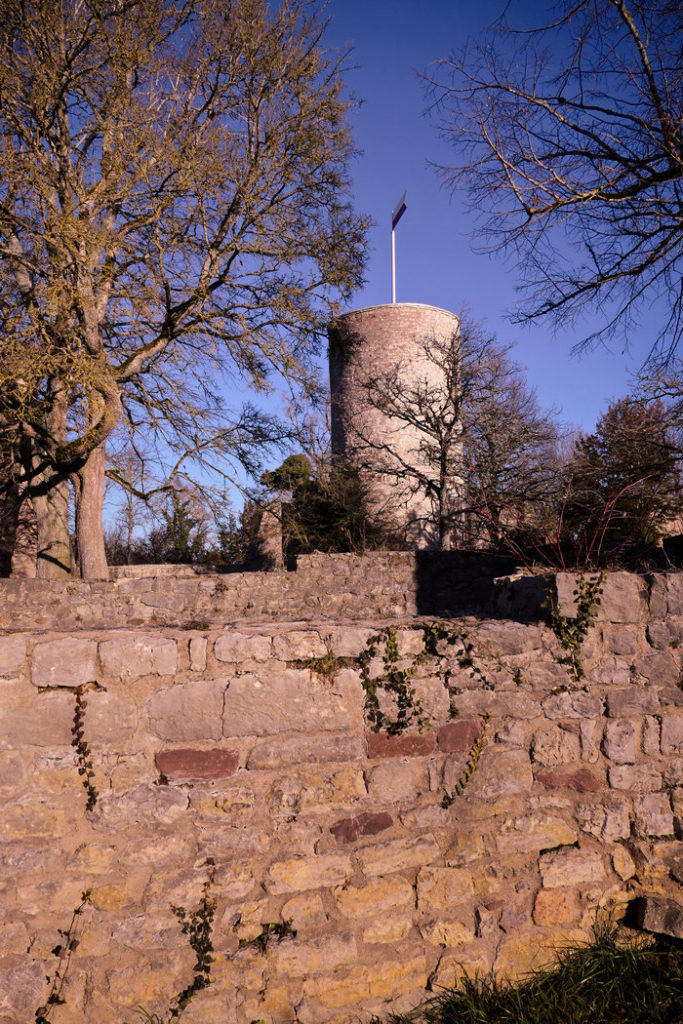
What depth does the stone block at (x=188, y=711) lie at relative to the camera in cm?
258

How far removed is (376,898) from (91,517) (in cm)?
993

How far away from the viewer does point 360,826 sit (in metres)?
2.68

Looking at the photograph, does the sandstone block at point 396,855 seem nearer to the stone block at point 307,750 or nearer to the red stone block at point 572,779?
the stone block at point 307,750

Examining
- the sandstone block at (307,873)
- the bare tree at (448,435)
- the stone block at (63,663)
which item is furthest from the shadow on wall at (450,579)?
the stone block at (63,663)

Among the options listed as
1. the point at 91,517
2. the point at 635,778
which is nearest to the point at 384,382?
the point at 91,517

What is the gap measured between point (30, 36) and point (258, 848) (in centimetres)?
1173

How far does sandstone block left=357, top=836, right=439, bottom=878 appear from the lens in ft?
8.71

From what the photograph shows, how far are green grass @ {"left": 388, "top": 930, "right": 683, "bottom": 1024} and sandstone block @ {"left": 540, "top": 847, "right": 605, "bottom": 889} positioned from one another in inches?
10.2

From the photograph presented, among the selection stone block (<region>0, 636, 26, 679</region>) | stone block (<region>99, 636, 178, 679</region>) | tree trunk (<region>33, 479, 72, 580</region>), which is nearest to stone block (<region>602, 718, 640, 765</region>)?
stone block (<region>99, 636, 178, 679</region>)

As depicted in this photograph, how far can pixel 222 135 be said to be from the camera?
451 inches

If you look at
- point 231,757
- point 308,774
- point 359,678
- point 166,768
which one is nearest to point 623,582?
point 359,678

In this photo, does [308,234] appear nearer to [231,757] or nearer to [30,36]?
[30,36]

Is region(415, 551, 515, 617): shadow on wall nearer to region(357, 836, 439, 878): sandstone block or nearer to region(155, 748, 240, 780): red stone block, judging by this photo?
region(357, 836, 439, 878): sandstone block

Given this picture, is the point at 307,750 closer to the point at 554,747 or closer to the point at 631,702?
the point at 554,747
